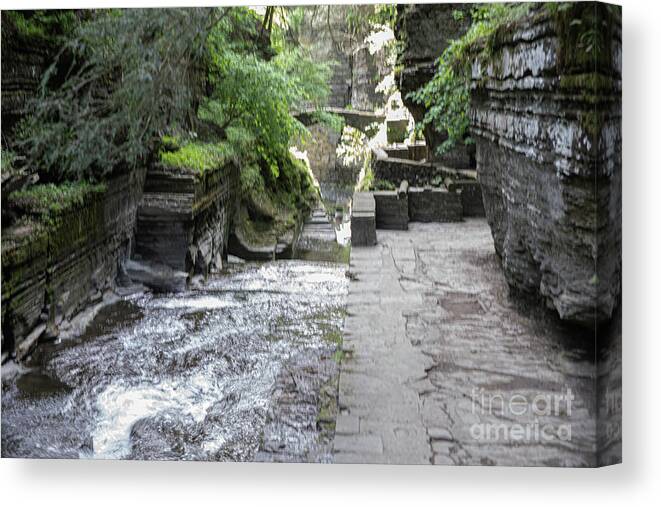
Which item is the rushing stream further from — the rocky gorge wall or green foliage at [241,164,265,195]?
green foliage at [241,164,265,195]

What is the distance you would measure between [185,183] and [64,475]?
97.7 inches

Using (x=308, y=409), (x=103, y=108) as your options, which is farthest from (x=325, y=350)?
(x=103, y=108)

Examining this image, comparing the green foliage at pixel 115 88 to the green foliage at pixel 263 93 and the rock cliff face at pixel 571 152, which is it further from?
the rock cliff face at pixel 571 152

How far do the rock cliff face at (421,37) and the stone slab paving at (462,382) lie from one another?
176cm

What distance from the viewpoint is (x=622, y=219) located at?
466 cm

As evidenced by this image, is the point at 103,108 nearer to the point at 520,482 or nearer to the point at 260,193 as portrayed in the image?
the point at 260,193

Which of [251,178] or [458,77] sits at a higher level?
[458,77]

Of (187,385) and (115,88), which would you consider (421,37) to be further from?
(187,385)

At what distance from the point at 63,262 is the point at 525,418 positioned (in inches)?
134

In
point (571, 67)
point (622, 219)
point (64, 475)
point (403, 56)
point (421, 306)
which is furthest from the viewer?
point (403, 56)

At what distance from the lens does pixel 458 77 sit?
23.2ft

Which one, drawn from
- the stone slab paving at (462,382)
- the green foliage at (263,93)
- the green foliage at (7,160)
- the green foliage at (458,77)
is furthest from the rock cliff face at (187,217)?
Result: the green foliage at (458,77)

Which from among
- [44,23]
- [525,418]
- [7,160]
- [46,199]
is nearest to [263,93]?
[44,23]

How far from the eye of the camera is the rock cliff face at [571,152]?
171 inches
